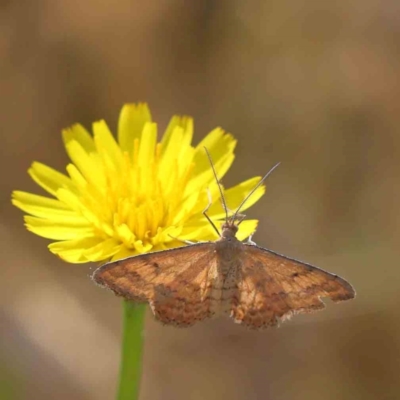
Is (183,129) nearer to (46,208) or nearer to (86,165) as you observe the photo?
(86,165)

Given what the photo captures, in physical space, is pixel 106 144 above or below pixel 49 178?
above

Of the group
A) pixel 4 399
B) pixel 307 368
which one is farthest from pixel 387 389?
pixel 4 399

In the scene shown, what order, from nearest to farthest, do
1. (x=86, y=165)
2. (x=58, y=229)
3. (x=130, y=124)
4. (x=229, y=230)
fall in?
(x=229, y=230) < (x=58, y=229) < (x=86, y=165) < (x=130, y=124)

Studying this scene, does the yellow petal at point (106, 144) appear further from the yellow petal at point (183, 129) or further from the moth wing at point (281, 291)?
the moth wing at point (281, 291)

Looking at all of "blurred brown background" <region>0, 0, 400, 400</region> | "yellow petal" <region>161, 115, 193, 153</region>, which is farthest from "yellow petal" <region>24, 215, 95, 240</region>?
"blurred brown background" <region>0, 0, 400, 400</region>

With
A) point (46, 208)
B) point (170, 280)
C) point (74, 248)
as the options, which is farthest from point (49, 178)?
point (170, 280)
